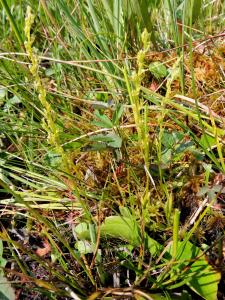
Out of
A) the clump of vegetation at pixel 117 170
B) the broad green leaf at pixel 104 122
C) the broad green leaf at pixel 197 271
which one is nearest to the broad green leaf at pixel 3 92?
the clump of vegetation at pixel 117 170

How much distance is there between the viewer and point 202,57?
1.26 meters

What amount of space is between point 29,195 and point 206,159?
44 cm

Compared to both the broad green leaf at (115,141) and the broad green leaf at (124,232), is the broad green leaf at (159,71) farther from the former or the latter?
the broad green leaf at (124,232)

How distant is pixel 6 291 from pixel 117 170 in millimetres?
380

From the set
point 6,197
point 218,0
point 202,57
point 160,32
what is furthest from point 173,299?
point 218,0

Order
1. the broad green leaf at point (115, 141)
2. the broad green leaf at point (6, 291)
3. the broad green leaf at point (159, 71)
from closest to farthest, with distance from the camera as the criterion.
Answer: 1. the broad green leaf at point (6, 291)
2. the broad green leaf at point (115, 141)
3. the broad green leaf at point (159, 71)

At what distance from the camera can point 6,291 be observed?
2.55 ft

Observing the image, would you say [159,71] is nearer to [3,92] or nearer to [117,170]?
[117,170]

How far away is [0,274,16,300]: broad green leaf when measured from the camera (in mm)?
774

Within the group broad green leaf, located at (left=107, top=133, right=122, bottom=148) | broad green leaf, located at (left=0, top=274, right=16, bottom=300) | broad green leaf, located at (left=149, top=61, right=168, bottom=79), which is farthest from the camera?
broad green leaf, located at (left=149, top=61, right=168, bottom=79)

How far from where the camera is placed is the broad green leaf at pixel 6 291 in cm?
77

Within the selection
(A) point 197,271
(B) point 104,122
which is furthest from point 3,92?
(A) point 197,271

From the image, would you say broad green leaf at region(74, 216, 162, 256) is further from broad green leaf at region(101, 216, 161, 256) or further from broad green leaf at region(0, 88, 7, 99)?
broad green leaf at region(0, 88, 7, 99)

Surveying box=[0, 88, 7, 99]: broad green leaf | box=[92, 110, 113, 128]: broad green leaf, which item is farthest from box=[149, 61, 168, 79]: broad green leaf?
box=[0, 88, 7, 99]: broad green leaf
